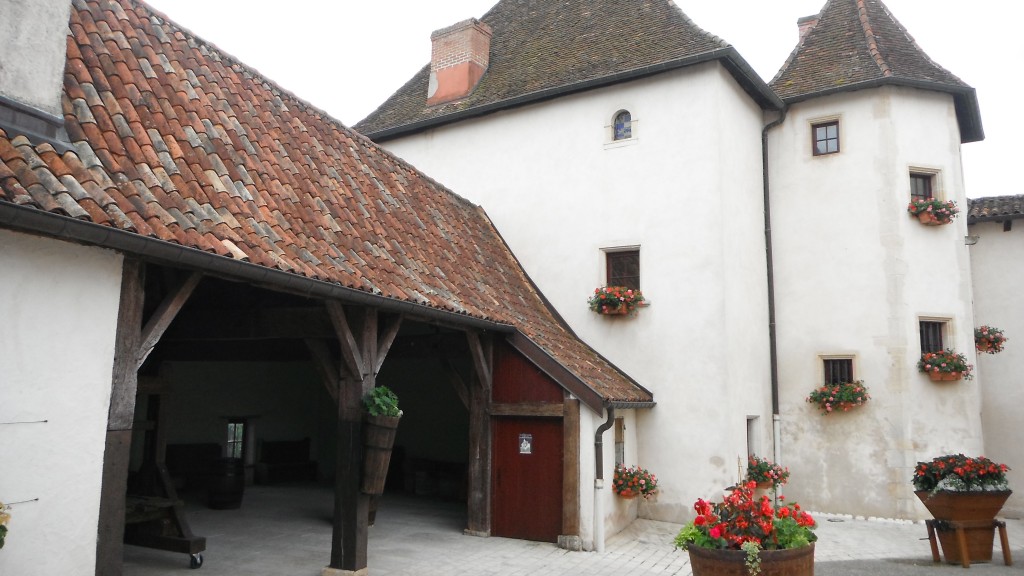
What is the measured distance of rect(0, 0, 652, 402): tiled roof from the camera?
5168mm

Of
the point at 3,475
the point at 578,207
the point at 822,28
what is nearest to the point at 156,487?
the point at 3,475

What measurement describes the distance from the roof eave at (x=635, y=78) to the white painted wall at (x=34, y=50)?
8265mm

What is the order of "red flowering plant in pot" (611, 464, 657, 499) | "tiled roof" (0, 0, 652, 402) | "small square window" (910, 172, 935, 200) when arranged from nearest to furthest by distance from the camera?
"tiled roof" (0, 0, 652, 402), "red flowering plant in pot" (611, 464, 657, 499), "small square window" (910, 172, 935, 200)

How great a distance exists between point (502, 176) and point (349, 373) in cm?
666

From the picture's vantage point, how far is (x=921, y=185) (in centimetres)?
1273

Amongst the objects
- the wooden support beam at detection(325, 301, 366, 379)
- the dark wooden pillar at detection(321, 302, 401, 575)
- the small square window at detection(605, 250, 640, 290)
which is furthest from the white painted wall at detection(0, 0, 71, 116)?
the small square window at detection(605, 250, 640, 290)

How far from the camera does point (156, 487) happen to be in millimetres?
8602

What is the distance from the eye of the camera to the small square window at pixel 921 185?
12.6 meters

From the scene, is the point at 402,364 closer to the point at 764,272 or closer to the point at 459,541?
the point at 459,541

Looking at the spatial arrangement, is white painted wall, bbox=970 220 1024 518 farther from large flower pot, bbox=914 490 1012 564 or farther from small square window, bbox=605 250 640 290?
small square window, bbox=605 250 640 290

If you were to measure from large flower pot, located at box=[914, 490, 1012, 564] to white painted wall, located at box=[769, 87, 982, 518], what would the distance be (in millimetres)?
2933

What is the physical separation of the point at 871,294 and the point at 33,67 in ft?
37.5

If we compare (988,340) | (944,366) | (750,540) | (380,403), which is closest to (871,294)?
(944,366)

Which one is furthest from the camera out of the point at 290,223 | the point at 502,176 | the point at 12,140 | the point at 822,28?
the point at 822,28
